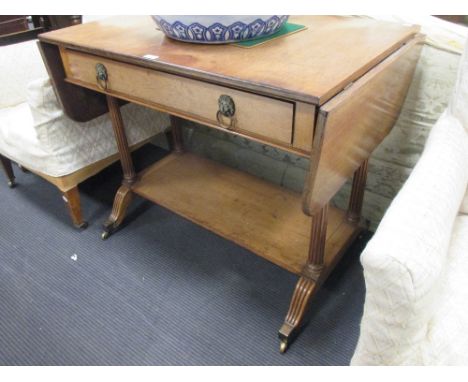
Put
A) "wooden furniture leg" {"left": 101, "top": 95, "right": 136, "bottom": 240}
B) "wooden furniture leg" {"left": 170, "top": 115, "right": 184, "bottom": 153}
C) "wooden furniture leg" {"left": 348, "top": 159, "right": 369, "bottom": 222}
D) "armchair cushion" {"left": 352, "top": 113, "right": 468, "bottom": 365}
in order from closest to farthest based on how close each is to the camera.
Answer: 1. "armchair cushion" {"left": 352, "top": 113, "right": 468, "bottom": 365}
2. "wooden furniture leg" {"left": 348, "top": 159, "right": 369, "bottom": 222}
3. "wooden furniture leg" {"left": 101, "top": 95, "right": 136, "bottom": 240}
4. "wooden furniture leg" {"left": 170, "top": 115, "right": 184, "bottom": 153}

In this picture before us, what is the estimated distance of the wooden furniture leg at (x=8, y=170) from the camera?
1619 millimetres

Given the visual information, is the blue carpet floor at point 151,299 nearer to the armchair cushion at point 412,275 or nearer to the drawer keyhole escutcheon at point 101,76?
the armchair cushion at point 412,275

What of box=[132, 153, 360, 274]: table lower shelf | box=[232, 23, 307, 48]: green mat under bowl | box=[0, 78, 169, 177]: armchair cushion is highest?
box=[232, 23, 307, 48]: green mat under bowl

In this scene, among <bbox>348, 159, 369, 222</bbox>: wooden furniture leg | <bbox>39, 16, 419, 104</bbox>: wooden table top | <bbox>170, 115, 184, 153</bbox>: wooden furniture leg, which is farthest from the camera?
<bbox>170, 115, 184, 153</bbox>: wooden furniture leg

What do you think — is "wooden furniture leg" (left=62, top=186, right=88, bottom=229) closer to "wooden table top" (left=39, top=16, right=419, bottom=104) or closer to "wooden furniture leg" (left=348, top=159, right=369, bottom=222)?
"wooden table top" (left=39, top=16, right=419, bottom=104)

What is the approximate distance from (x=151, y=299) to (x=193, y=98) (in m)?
0.67

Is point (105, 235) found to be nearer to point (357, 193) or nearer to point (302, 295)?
point (302, 295)

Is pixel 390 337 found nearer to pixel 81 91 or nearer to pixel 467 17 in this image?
pixel 467 17

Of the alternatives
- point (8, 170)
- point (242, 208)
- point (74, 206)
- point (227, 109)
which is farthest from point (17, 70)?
point (227, 109)

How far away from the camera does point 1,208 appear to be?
1.56 m

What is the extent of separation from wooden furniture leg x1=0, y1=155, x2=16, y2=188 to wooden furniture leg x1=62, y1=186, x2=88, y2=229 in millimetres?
429

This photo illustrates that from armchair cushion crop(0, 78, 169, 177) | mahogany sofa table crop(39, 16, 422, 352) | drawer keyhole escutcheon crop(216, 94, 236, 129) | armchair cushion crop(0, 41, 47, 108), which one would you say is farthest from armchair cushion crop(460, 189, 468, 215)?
armchair cushion crop(0, 41, 47, 108)

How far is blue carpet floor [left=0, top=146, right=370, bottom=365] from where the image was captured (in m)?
1.03

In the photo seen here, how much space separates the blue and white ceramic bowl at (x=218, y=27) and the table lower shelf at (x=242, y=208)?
1.88 feet
